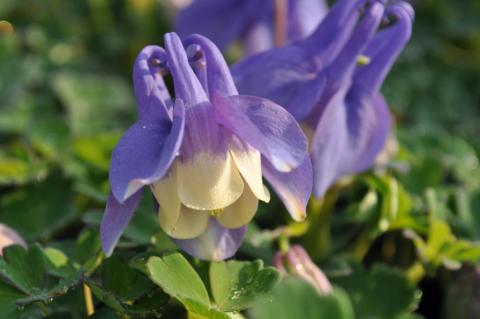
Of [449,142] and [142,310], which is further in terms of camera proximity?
[449,142]

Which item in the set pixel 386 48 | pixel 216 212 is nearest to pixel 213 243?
pixel 216 212

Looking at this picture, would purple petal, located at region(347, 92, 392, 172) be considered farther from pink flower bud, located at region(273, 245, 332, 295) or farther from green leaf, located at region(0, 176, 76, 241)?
green leaf, located at region(0, 176, 76, 241)

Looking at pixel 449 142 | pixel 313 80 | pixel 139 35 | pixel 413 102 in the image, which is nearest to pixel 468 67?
pixel 413 102

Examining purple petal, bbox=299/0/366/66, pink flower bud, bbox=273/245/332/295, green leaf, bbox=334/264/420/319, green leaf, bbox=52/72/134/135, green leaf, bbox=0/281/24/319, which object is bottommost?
green leaf, bbox=334/264/420/319

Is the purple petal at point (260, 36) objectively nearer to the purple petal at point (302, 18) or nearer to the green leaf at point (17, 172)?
the purple petal at point (302, 18)

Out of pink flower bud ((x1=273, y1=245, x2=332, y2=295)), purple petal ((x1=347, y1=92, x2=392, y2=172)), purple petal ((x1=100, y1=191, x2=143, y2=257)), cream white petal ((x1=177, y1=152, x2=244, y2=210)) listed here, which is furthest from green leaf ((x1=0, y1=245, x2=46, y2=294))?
purple petal ((x1=347, y1=92, x2=392, y2=172))

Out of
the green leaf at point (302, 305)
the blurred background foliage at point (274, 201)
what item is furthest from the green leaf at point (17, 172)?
the green leaf at point (302, 305)

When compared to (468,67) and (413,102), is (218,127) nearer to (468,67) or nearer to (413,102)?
(413,102)
